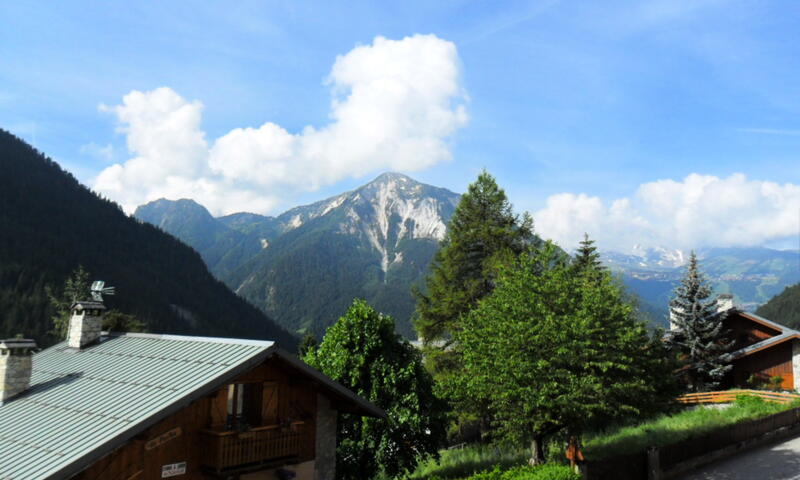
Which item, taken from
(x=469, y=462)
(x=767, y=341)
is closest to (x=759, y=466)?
(x=469, y=462)

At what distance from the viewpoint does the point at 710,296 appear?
1571 inches

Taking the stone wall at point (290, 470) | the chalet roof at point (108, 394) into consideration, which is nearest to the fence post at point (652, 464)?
the chalet roof at point (108, 394)

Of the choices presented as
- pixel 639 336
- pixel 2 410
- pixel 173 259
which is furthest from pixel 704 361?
pixel 173 259

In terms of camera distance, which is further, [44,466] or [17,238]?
[17,238]

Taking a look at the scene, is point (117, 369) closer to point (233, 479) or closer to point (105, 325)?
point (233, 479)

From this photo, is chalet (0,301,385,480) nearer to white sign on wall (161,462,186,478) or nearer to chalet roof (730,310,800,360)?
white sign on wall (161,462,186,478)

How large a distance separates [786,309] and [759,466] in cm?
14475

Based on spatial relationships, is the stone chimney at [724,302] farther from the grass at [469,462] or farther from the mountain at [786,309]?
the mountain at [786,309]

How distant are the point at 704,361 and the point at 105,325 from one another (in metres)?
40.0

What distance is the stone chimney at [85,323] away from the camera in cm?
1809

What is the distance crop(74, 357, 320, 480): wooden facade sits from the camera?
12445mm

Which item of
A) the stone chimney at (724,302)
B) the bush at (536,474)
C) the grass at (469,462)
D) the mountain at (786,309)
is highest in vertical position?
the mountain at (786,309)

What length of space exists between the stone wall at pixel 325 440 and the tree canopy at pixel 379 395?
506 cm

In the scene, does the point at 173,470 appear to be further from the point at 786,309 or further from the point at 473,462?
the point at 786,309
